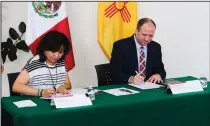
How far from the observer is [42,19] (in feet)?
12.2

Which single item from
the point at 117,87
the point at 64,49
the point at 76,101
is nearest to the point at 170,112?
the point at 117,87

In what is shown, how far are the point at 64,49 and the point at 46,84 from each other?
33 cm

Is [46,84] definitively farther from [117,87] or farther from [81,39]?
[81,39]

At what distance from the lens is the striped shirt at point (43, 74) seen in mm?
2756

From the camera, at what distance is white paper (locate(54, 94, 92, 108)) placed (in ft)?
7.56

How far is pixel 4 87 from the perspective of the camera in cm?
396

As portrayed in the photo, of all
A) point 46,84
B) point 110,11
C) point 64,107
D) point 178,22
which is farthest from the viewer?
point 178,22

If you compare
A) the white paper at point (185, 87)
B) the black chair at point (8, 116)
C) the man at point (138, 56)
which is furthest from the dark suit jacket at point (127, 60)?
the black chair at point (8, 116)

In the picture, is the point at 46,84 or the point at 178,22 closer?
the point at 46,84

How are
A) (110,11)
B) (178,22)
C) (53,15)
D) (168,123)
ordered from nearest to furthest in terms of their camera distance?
(168,123) → (53,15) → (110,11) → (178,22)

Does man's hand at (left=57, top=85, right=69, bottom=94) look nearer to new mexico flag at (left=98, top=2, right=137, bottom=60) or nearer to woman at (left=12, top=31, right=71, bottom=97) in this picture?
woman at (left=12, top=31, right=71, bottom=97)

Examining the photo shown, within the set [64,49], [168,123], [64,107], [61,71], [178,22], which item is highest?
[178,22]

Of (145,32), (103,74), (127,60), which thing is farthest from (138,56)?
(103,74)

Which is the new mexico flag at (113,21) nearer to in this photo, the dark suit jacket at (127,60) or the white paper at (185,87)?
the dark suit jacket at (127,60)
